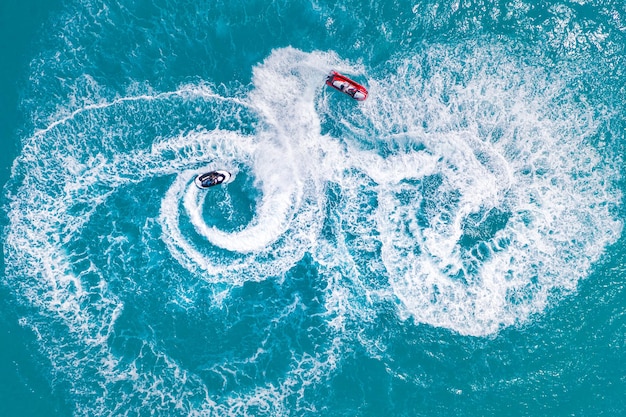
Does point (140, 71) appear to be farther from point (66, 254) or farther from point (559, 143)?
point (559, 143)

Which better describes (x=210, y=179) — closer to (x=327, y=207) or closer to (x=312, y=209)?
(x=312, y=209)

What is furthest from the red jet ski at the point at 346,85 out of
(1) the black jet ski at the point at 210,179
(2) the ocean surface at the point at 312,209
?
(1) the black jet ski at the point at 210,179

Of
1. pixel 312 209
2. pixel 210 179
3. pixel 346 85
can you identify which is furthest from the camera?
pixel 312 209

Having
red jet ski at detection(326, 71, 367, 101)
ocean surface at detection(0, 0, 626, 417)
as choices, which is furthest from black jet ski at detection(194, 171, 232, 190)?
red jet ski at detection(326, 71, 367, 101)

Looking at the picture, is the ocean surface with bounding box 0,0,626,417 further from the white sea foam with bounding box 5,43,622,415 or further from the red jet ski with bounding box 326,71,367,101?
the red jet ski with bounding box 326,71,367,101

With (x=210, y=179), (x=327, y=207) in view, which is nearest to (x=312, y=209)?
(x=327, y=207)

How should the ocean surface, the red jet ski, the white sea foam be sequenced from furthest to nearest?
the white sea foam
the ocean surface
the red jet ski

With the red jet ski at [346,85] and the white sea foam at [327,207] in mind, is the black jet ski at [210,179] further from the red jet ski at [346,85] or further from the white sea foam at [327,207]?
the red jet ski at [346,85]
